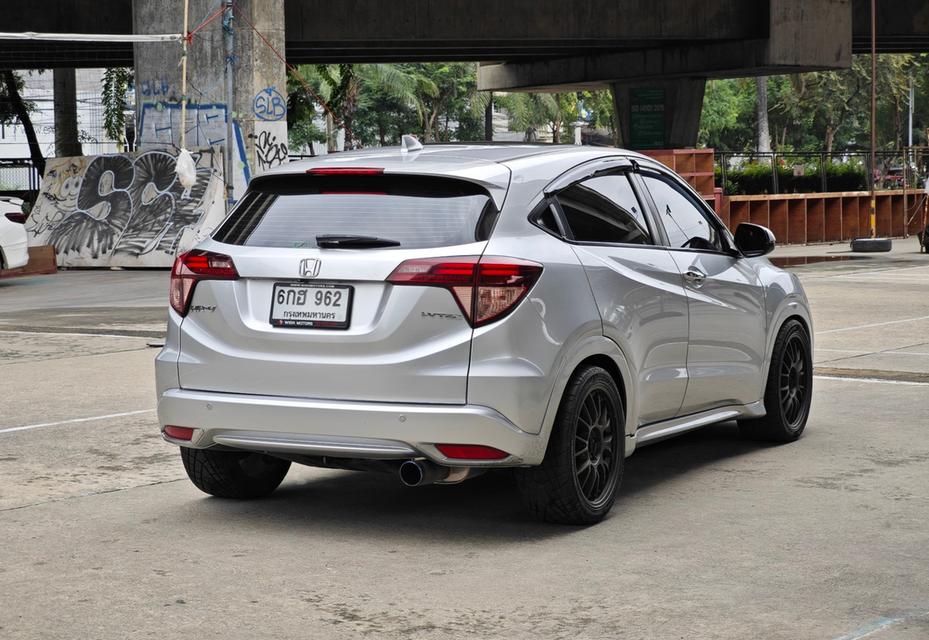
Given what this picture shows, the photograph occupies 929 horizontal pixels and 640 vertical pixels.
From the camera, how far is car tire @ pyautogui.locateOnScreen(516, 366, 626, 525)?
599 cm

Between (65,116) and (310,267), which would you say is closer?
(310,267)

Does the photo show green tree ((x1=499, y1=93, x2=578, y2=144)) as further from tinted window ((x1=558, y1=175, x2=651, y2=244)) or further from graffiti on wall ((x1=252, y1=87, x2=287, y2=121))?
tinted window ((x1=558, y1=175, x2=651, y2=244))

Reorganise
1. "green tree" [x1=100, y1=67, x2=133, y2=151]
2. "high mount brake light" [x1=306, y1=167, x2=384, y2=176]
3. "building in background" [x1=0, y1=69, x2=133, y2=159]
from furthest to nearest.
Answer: "building in background" [x1=0, y1=69, x2=133, y2=159] < "green tree" [x1=100, y1=67, x2=133, y2=151] < "high mount brake light" [x1=306, y1=167, x2=384, y2=176]

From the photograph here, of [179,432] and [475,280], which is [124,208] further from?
[475,280]

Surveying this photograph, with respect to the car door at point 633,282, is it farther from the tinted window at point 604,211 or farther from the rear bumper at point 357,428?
the rear bumper at point 357,428

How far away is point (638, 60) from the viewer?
38188 millimetres

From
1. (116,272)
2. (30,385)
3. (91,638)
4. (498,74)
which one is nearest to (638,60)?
(498,74)

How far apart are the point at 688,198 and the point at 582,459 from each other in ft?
6.94

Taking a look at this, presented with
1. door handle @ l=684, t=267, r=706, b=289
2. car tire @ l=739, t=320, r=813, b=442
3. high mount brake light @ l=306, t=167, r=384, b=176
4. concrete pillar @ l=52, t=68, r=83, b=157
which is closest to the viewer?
high mount brake light @ l=306, t=167, r=384, b=176

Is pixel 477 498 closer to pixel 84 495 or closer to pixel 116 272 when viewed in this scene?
pixel 84 495

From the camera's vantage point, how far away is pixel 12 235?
21.3 metres

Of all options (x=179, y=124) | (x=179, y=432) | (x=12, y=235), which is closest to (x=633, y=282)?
(x=179, y=432)

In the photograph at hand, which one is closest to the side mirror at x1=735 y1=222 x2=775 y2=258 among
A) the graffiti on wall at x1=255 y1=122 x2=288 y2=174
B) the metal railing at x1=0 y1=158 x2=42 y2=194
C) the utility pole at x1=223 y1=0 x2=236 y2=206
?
the utility pole at x1=223 y1=0 x2=236 y2=206

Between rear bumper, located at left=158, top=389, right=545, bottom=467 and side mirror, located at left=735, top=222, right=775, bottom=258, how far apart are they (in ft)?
8.68
